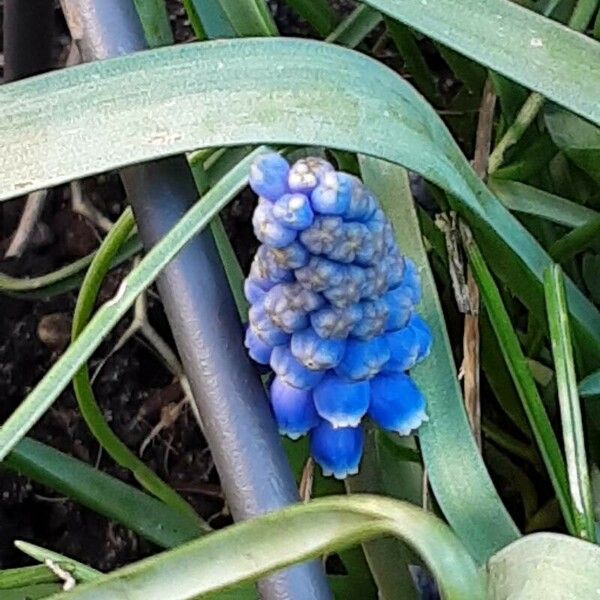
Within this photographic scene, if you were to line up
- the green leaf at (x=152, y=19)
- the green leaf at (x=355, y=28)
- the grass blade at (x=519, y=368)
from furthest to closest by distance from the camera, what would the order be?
the green leaf at (x=355, y=28) < the green leaf at (x=152, y=19) < the grass blade at (x=519, y=368)

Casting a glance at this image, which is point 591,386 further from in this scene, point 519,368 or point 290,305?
point 290,305

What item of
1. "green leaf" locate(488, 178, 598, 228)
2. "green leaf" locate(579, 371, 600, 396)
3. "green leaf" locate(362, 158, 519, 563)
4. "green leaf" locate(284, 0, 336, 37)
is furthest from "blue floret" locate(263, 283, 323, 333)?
"green leaf" locate(284, 0, 336, 37)

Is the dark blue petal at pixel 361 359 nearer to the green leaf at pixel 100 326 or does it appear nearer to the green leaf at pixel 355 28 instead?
the green leaf at pixel 100 326

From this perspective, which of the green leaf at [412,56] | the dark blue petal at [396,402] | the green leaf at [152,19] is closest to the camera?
the dark blue petal at [396,402]

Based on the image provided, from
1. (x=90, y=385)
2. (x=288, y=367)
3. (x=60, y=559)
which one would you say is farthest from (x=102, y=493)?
(x=288, y=367)

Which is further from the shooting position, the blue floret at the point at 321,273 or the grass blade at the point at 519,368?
the grass blade at the point at 519,368

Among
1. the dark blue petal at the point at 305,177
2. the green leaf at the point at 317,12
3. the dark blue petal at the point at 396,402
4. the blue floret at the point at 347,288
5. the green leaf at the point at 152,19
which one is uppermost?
the green leaf at the point at 317,12

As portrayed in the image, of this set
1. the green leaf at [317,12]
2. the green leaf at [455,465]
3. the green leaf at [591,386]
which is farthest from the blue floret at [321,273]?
the green leaf at [317,12]

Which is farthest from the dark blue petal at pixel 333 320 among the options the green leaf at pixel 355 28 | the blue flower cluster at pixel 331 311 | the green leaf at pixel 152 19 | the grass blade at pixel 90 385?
the green leaf at pixel 355 28

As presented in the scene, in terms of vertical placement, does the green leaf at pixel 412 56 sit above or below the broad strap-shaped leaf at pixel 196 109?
above
